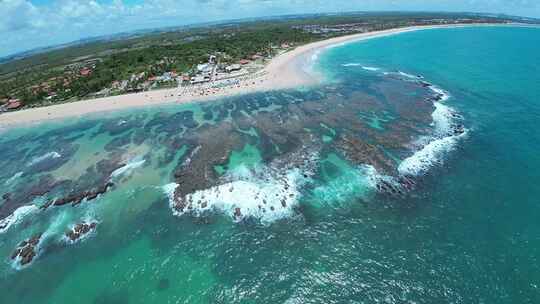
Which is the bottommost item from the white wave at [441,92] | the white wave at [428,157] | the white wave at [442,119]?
the white wave at [428,157]

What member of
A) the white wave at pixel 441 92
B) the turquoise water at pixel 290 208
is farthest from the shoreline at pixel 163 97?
the white wave at pixel 441 92

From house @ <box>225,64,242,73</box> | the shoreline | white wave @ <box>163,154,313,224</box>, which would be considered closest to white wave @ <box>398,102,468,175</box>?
white wave @ <box>163,154,313,224</box>

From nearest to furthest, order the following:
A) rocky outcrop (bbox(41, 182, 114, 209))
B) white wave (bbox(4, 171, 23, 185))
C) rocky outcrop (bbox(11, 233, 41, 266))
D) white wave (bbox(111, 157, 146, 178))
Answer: rocky outcrop (bbox(11, 233, 41, 266))
rocky outcrop (bbox(41, 182, 114, 209))
white wave (bbox(111, 157, 146, 178))
white wave (bbox(4, 171, 23, 185))

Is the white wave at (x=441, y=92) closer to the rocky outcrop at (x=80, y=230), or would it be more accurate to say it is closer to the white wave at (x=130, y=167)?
the white wave at (x=130, y=167)

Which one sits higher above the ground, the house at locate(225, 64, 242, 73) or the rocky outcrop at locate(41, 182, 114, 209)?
the house at locate(225, 64, 242, 73)

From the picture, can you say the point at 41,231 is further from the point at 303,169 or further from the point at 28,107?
the point at 28,107

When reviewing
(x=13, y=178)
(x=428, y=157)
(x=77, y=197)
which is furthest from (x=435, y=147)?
(x=13, y=178)

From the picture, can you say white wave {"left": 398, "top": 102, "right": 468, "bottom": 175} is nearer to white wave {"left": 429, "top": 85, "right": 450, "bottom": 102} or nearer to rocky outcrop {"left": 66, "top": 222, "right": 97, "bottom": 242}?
white wave {"left": 429, "top": 85, "right": 450, "bottom": 102}
